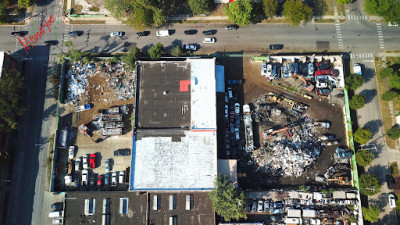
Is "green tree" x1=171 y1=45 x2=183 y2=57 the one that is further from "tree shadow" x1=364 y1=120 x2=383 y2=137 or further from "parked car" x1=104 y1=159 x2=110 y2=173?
"tree shadow" x1=364 y1=120 x2=383 y2=137

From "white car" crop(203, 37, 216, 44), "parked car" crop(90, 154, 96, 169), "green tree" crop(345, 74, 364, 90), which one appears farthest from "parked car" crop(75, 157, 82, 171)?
"green tree" crop(345, 74, 364, 90)

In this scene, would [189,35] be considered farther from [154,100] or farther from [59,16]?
[59,16]

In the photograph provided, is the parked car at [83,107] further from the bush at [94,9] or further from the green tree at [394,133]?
the green tree at [394,133]

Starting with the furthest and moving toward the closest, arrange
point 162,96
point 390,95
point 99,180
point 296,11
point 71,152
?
point 296,11 → point 71,152 → point 390,95 → point 162,96 → point 99,180

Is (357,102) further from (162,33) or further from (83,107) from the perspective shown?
(83,107)

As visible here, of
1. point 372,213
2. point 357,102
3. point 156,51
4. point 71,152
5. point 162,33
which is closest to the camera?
point 372,213

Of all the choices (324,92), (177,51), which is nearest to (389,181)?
(324,92)
